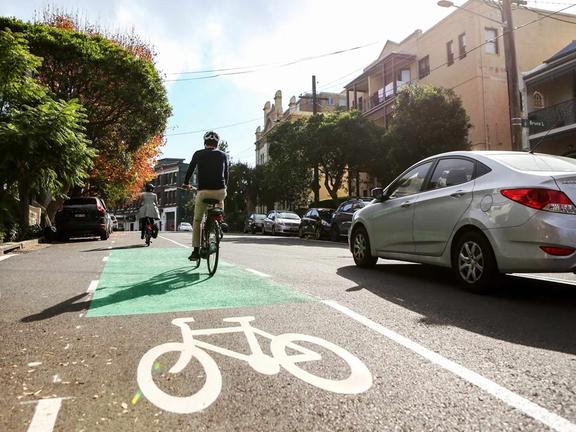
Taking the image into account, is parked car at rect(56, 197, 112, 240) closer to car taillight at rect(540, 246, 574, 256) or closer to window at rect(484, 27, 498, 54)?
car taillight at rect(540, 246, 574, 256)

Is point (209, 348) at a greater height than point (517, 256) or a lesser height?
lesser

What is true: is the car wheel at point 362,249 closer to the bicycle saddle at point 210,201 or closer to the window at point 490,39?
the bicycle saddle at point 210,201

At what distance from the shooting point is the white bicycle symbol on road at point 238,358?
8.89 ft

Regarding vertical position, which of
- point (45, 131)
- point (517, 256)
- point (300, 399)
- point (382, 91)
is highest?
point (382, 91)

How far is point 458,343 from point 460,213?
2460 millimetres

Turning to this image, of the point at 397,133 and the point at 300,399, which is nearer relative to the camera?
the point at 300,399

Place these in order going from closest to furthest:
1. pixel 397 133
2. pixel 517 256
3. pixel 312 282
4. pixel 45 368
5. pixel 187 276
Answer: pixel 45 368 < pixel 517 256 < pixel 312 282 < pixel 187 276 < pixel 397 133

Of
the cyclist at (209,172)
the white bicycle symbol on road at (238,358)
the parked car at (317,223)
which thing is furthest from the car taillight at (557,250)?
the parked car at (317,223)

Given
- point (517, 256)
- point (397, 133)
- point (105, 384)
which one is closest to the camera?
point (105, 384)

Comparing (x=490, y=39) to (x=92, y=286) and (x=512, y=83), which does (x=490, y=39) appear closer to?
(x=512, y=83)

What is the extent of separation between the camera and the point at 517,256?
5.07m

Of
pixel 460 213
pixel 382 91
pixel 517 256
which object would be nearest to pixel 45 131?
pixel 460 213

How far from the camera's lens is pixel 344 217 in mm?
18000

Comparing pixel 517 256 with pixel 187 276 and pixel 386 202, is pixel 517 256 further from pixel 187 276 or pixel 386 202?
pixel 187 276
